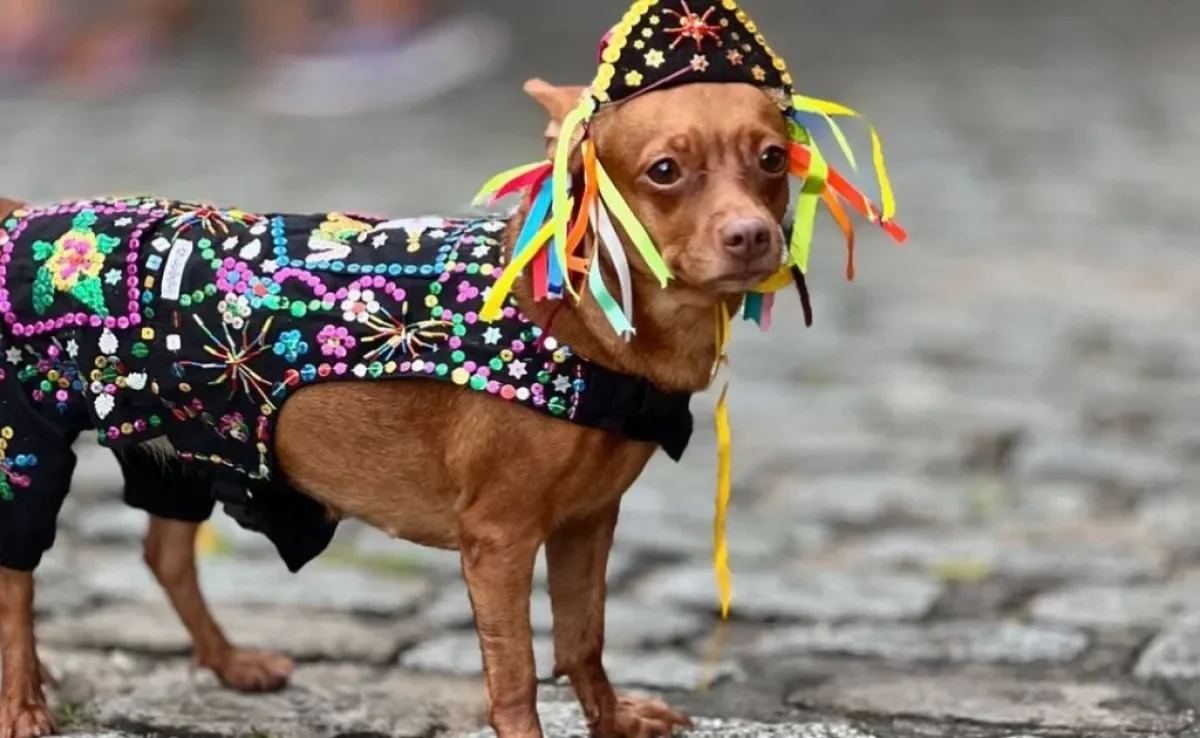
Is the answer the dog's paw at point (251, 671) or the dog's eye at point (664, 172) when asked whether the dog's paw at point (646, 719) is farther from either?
the dog's eye at point (664, 172)

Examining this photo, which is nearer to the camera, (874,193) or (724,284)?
(724,284)

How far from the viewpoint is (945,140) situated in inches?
516

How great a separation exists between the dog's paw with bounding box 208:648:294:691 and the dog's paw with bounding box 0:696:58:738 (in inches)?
20.6

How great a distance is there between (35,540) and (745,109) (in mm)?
1793

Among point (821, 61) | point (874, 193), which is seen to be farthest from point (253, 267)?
point (821, 61)

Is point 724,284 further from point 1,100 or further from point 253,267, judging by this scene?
point 1,100

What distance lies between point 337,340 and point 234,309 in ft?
0.74

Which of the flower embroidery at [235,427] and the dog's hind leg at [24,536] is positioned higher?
the flower embroidery at [235,427]

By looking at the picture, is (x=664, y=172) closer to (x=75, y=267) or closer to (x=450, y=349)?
(x=450, y=349)

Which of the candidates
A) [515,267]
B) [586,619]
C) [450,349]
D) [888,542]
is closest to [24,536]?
[450,349]

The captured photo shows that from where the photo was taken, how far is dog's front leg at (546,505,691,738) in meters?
3.73

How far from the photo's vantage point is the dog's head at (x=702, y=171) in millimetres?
3094

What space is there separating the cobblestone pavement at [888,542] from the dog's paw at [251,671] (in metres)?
0.05

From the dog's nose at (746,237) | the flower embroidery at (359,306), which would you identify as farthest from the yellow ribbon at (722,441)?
the flower embroidery at (359,306)
